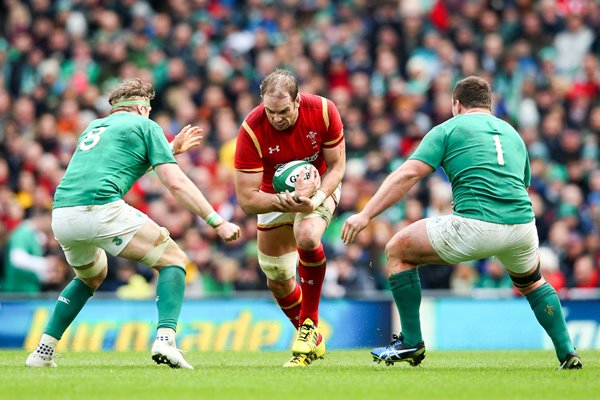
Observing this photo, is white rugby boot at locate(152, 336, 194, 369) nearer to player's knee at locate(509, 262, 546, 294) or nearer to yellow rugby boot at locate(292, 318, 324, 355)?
yellow rugby boot at locate(292, 318, 324, 355)

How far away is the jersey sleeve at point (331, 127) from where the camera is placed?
10266 mm

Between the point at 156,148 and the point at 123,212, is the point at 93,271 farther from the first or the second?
the point at 156,148

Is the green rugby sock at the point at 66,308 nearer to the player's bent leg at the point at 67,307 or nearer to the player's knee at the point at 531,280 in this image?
the player's bent leg at the point at 67,307

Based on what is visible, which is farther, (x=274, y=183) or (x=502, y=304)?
(x=502, y=304)

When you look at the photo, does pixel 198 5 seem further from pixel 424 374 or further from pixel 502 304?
pixel 424 374

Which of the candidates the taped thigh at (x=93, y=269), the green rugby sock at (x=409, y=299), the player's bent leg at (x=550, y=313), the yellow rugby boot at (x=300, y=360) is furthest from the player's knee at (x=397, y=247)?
the taped thigh at (x=93, y=269)

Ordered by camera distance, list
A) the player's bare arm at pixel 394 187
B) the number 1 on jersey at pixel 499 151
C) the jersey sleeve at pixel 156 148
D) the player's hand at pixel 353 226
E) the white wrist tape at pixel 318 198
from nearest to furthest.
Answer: the player's hand at pixel 353 226
the player's bare arm at pixel 394 187
the number 1 on jersey at pixel 499 151
the jersey sleeve at pixel 156 148
the white wrist tape at pixel 318 198

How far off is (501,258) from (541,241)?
7881mm

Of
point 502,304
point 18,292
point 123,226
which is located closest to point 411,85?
point 502,304

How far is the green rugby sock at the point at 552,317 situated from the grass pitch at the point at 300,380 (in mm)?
226

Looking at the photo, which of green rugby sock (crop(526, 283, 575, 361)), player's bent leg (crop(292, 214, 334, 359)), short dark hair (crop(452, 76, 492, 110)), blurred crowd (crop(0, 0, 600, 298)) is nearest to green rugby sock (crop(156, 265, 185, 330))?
player's bent leg (crop(292, 214, 334, 359))

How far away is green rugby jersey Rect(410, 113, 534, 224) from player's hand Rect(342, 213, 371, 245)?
2.19 feet

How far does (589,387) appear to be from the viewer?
26.0ft

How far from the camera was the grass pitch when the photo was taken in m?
7.48
